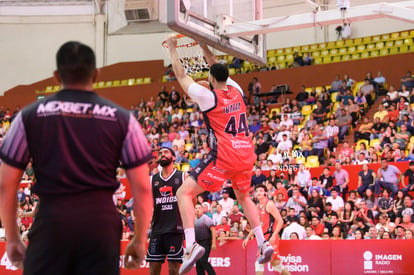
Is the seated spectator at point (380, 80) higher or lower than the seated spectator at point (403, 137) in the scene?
higher

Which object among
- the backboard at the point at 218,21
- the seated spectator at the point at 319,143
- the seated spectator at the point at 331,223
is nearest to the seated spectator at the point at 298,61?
the seated spectator at the point at 319,143

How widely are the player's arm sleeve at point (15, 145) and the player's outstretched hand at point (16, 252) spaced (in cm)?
50

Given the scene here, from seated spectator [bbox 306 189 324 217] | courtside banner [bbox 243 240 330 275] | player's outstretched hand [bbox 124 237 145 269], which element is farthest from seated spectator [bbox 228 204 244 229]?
player's outstretched hand [bbox 124 237 145 269]

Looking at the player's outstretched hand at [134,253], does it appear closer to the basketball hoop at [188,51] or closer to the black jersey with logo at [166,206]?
the basketball hoop at [188,51]

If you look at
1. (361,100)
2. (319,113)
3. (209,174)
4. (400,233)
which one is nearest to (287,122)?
(319,113)

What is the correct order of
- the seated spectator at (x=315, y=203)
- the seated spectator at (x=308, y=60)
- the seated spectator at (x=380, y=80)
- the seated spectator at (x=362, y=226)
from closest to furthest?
the seated spectator at (x=362, y=226)
the seated spectator at (x=315, y=203)
the seated spectator at (x=380, y=80)
the seated spectator at (x=308, y=60)

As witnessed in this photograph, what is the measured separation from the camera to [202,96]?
7.04 metres

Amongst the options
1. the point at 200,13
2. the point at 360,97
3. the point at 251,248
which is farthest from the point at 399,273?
the point at 360,97

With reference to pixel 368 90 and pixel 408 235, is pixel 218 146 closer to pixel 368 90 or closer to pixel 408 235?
pixel 408 235

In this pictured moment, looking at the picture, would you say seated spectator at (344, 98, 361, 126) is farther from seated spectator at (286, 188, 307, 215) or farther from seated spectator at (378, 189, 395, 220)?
seated spectator at (286, 188, 307, 215)

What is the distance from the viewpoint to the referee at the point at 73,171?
11.3 ft

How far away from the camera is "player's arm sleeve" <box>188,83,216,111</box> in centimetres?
700

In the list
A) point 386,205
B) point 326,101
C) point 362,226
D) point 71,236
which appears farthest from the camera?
point 326,101

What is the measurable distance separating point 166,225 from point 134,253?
553 cm
